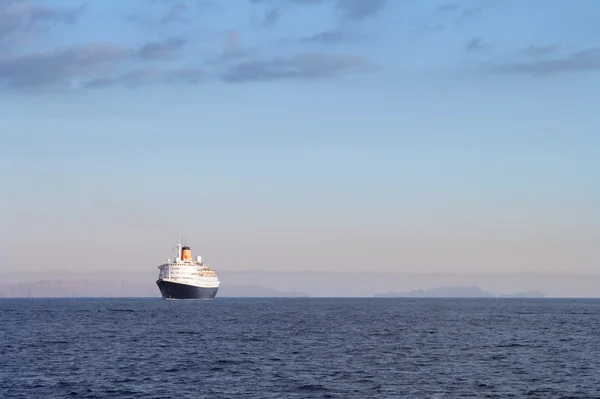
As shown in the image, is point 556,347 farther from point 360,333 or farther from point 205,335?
point 205,335

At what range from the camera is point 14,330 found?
403 feet

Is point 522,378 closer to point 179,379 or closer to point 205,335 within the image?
point 179,379

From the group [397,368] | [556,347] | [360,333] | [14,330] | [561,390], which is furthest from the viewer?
[14,330]

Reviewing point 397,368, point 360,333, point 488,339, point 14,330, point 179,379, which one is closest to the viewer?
point 179,379

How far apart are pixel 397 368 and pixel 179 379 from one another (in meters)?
20.5

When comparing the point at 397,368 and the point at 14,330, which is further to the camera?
the point at 14,330

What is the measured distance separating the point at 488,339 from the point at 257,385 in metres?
52.4

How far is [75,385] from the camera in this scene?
60.6 m

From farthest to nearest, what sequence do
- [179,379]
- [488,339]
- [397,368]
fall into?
[488,339], [397,368], [179,379]

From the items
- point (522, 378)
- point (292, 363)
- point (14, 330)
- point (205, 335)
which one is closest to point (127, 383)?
point (292, 363)

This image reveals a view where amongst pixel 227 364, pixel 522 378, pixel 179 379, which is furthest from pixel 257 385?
pixel 522 378

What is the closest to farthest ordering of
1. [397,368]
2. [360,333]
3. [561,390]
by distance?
[561,390], [397,368], [360,333]

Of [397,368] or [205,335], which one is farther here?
[205,335]

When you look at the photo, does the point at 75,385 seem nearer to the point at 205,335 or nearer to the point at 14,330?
the point at 205,335
